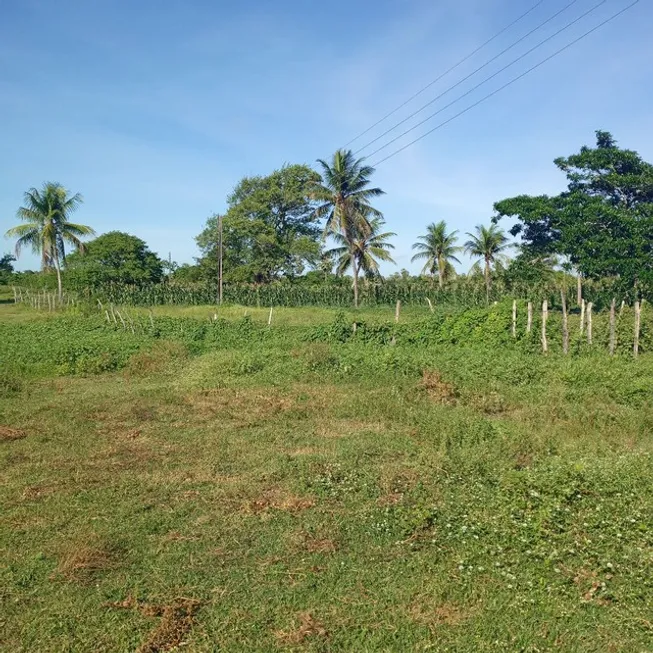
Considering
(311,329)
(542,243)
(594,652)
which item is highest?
(542,243)

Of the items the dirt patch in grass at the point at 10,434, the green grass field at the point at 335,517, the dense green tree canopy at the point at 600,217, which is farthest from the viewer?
the dense green tree canopy at the point at 600,217

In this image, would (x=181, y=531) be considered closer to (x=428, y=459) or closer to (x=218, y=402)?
(x=428, y=459)

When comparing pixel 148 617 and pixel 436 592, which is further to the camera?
pixel 436 592

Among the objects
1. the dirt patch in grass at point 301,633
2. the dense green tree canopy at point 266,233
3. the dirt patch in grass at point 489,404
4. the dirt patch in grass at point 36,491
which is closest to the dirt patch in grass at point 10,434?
the dirt patch in grass at point 36,491

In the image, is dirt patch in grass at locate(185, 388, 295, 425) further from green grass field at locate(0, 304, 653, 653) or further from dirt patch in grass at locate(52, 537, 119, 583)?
dirt patch in grass at locate(52, 537, 119, 583)

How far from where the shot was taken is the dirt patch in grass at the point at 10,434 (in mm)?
8404

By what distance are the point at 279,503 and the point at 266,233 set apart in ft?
146

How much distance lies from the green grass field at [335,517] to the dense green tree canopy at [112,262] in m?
36.0

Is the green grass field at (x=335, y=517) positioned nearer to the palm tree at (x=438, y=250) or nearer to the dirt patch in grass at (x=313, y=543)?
the dirt patch in grass at (x=313, y=543)

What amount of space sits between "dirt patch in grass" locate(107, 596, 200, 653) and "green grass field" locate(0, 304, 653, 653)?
0.5 inches

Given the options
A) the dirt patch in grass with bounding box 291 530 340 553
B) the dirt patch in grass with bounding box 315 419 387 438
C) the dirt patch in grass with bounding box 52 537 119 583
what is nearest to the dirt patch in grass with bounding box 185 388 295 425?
the dirt patch in grass with bounding box 315 419 387 438

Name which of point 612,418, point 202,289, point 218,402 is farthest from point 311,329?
point 202,289

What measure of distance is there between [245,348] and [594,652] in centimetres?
1345

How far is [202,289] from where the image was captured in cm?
4069
